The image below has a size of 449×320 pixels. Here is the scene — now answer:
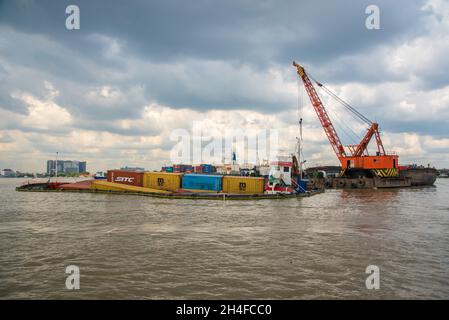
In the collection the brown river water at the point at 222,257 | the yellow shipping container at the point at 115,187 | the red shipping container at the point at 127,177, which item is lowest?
the brown river water at the point at 222,257

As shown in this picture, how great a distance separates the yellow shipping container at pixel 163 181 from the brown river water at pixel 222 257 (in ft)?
66.1

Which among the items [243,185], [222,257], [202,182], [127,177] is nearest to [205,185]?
[202,182]

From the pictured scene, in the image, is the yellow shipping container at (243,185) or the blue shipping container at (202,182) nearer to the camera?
the yellow shipping container at (243,185)

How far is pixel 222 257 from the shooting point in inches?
516

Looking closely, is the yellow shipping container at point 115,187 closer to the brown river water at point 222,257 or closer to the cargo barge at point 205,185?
the cargo barge at point 205,185

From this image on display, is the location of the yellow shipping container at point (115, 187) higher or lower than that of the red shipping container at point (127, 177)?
lower

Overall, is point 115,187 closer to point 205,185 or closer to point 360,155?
point 205,185

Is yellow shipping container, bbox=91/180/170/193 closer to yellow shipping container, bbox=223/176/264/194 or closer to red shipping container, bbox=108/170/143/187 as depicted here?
red shipping container, bbox=108/170/143/187

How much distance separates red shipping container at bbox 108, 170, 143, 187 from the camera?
45.8 m

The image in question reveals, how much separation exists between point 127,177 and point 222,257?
37473 mm

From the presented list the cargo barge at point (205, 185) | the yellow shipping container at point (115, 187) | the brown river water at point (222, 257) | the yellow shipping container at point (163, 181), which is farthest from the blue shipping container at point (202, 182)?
the brown river water at point (222, 257)

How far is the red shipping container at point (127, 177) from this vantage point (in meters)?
45.8
